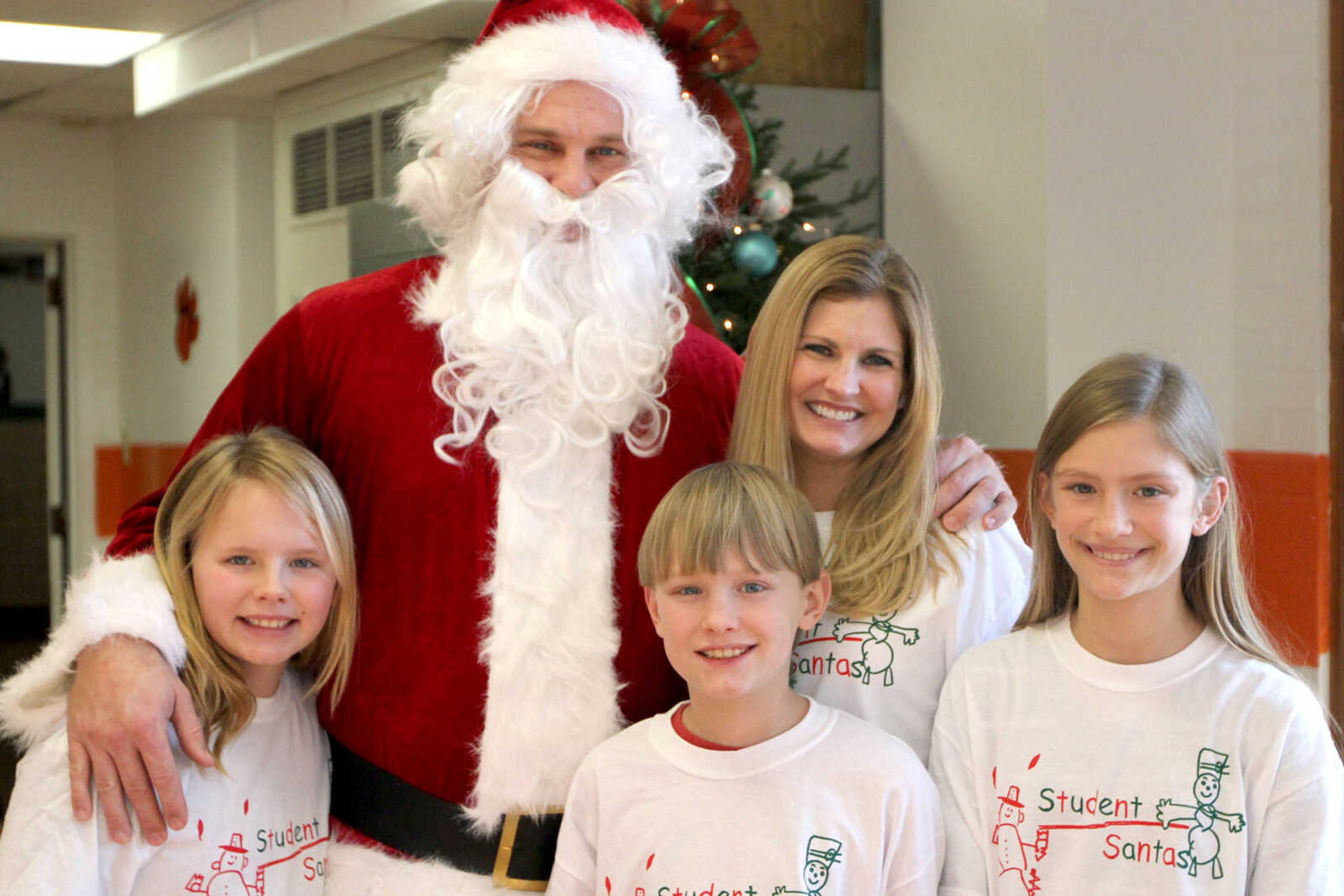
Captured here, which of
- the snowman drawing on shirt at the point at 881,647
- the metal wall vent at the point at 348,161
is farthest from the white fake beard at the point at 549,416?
the metal wall vent at the point at 348,161

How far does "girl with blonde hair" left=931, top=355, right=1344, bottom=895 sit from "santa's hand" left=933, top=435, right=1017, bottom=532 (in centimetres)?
11

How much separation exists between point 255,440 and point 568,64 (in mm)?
773

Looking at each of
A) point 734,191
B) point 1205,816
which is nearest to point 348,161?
point 734,191

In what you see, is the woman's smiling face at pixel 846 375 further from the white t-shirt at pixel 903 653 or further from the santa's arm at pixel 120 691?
the santa's arm at pixel 120 691

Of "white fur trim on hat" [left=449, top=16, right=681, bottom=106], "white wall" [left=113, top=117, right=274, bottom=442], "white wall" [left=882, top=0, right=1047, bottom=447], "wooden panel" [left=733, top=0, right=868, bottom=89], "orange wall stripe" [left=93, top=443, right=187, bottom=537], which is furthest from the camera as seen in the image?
"orange wall stripe" [left=93, top=443, right=187, bottom=537]

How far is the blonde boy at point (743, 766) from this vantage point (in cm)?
167

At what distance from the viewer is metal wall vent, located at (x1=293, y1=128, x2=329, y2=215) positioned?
602 cm

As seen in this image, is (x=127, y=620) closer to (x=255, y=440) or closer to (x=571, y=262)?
(x=255, y=440)

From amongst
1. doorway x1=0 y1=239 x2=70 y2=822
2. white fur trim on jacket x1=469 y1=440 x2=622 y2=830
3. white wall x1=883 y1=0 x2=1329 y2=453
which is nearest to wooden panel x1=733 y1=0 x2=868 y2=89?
white wall x1=883 y1=0 x2=1329 y2=453

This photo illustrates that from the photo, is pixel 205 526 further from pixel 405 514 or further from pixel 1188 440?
pixel 1188 440

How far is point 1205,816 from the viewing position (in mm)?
1627

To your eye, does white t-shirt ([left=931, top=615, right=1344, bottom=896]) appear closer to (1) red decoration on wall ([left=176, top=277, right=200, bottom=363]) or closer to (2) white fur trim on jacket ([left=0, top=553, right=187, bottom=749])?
(2) white fur trim on jacket ([left=0, top=553, right=187, bottom=749])

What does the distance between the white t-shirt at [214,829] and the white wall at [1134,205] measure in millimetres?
3002

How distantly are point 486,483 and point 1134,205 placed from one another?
303 cm
